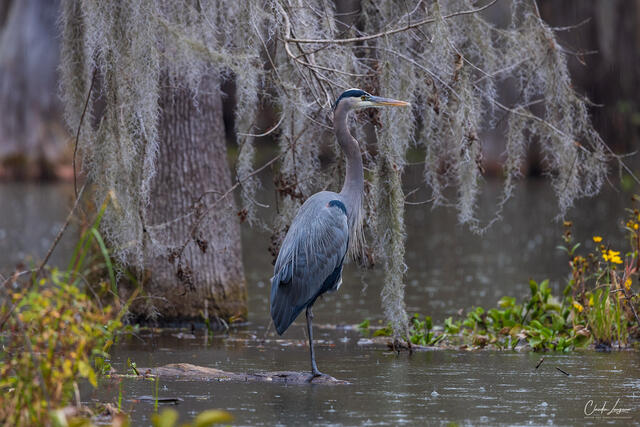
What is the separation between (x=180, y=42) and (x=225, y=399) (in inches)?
108

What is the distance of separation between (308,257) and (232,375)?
0.96m

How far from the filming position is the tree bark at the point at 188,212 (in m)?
8.80

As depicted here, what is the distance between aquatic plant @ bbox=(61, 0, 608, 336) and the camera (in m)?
6.97

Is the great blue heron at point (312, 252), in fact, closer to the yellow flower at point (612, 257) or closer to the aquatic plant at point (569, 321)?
the aquatic plant at point (569, 321)

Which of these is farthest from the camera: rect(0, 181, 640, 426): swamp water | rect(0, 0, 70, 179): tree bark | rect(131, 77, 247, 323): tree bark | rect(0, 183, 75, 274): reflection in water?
rect(0, 0, 70, 179): tree bark

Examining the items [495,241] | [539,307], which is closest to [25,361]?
[539,307]

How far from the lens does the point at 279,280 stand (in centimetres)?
675

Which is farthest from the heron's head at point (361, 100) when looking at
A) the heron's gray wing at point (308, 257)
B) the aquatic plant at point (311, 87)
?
the heron's gray wing at point (308, 257)

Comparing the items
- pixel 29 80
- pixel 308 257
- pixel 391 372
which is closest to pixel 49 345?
pixel 308 257

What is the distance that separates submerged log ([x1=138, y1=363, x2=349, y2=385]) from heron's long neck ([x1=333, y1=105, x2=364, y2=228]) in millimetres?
1167

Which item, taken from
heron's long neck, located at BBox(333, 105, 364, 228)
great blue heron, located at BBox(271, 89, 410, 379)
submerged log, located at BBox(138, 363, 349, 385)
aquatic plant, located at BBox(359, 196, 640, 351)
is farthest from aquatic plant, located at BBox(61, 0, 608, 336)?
submerged log, located at BBox(138, 363, 349, 385)

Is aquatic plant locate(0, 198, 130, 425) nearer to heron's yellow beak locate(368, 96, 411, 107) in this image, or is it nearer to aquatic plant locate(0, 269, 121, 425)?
aquatic plant locate(0, 269, 121, 425)

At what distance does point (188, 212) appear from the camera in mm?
8789

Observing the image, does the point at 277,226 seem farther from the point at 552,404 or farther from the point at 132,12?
the point at 552,404
